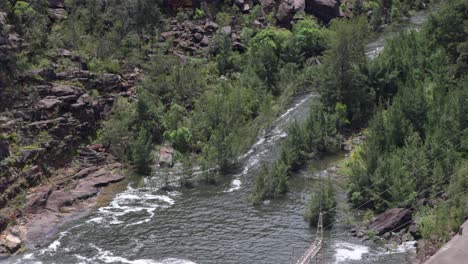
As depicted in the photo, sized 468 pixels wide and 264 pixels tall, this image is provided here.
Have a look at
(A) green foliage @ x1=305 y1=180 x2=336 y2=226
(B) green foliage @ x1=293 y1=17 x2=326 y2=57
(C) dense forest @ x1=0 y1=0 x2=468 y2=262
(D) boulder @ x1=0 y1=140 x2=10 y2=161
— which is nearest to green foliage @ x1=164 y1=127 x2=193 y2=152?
(C) dense forest @ x1=0 y1=0 x2=468 y2=262

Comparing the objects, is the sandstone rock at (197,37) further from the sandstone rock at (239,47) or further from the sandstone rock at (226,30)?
the sandstone rock at (239,47)

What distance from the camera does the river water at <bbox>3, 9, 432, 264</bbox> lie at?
3781 centimetres

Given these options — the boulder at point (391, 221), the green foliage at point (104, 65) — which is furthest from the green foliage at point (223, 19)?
the boulder at point (391, 221)

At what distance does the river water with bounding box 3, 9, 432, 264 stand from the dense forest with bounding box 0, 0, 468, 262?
1.39 m

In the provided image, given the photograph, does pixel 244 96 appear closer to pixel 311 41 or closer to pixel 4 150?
pixel 311 41

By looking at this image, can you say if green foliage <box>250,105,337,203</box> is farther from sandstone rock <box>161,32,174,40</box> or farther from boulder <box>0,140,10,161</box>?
sandstone rock <box>161,32,174,40</box>

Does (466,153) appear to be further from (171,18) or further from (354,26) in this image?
(171,18)

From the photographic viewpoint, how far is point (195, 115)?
54.0 m

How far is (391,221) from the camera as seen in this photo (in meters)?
39.0

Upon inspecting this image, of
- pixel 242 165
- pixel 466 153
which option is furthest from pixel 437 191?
pixel 242 165

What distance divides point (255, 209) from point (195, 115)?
43.4 feet

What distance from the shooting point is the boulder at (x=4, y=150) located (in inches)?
1786

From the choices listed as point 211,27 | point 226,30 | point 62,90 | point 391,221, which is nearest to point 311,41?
point 226,30

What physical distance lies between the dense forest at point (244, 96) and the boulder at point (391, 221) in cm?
73
